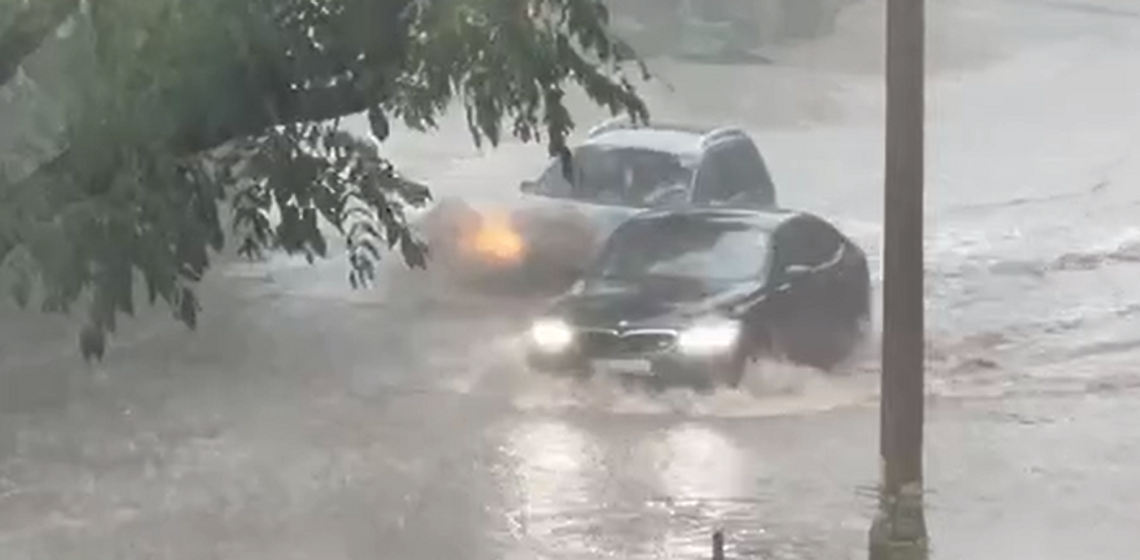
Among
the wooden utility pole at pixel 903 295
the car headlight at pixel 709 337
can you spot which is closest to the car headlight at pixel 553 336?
the car headlight at pixel 709 337

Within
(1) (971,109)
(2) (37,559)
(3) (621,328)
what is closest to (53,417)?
(2) (37,559)

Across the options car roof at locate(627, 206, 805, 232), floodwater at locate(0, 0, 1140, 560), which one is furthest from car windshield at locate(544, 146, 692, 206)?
floodwater at locate(0, 0, 1140, 560)

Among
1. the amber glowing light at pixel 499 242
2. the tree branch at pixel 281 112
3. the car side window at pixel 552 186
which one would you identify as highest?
the tree branch at pixel 281 112

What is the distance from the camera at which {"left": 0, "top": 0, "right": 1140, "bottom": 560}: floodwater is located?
10.1 metres

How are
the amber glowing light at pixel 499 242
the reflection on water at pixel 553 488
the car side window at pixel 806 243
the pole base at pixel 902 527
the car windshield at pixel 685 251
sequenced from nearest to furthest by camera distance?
the pole base at pixel 902 527 < the reflection on water at pixel 553 488 < the car windshield at pixel 685 251 < the car side window at pixel 806 243 < the amber glowing light at pixel 499 242

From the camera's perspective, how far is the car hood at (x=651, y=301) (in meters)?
11.9

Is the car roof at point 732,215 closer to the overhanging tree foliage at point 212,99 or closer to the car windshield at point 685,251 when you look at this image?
the car windshield at point 685,251

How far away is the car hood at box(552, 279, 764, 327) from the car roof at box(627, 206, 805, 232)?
584mm

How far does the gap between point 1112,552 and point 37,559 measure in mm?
5211

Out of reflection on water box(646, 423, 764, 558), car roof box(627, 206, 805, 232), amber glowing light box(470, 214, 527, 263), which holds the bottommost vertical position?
reflection on water box(646, 423, 764, 558)

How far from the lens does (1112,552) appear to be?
9.70 meters

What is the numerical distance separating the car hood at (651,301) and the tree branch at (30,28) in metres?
7.89

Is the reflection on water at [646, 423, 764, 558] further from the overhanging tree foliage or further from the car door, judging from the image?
the overhanging tree foliage

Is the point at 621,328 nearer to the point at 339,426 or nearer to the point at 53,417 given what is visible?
the point at 339,426
